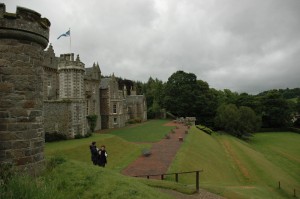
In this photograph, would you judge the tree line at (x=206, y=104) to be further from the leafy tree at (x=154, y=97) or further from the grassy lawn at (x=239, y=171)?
the grassy lawn at (x=239, y=171)

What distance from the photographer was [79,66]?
37.0 meters

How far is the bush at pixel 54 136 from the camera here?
32.0 m

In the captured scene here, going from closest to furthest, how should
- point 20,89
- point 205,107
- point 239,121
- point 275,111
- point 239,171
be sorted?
point 20,89
point 239,171
point 239,121
point 205,107
point 275,111

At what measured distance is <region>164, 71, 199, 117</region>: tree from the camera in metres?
72.1

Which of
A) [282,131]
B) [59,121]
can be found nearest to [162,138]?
[59,121]

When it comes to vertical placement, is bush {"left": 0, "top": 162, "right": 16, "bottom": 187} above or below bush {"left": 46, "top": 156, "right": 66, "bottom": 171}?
above

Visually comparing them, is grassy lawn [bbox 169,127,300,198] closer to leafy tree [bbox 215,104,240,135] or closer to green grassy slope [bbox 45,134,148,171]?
green grassy slope [bbox 45,134,148,171]

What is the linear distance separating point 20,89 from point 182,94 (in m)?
65.5

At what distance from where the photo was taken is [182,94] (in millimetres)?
72688

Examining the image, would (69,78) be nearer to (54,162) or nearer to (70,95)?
(70,95)

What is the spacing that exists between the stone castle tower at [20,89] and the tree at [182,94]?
6408cm

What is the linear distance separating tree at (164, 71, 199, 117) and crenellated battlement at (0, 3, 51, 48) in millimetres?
63971

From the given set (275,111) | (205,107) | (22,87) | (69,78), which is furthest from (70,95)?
(275,111)

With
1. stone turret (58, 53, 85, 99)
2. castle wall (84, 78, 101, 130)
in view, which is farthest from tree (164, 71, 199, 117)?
stone turret (58, 53, 85, 99)
